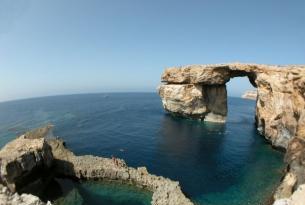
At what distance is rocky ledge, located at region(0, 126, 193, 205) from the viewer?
105ft

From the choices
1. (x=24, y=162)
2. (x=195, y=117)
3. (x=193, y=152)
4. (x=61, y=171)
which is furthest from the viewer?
(x=195, y=117)

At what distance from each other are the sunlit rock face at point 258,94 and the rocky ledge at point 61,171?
2197cm

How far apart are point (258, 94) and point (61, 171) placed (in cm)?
4989

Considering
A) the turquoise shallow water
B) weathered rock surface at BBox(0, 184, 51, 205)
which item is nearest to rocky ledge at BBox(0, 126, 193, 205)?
the turquoise shallow water

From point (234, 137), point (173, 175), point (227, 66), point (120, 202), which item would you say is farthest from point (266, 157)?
point (120, 202)

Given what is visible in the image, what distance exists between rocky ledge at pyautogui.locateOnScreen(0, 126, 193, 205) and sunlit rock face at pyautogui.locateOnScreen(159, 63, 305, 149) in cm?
2197

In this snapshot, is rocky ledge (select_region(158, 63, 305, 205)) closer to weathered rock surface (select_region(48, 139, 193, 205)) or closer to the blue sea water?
the blue sea water

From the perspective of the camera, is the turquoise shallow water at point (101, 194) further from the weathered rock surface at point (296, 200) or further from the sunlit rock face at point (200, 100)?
the sunlit rock face at point (200, 100)

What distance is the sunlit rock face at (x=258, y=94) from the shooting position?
49009mm

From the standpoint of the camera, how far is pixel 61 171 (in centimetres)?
4094

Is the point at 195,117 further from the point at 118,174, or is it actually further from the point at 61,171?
the point at 61,171

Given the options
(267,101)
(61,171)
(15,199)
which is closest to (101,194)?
(61,171)

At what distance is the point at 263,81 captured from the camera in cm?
5978

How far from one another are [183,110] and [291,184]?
57302mm
